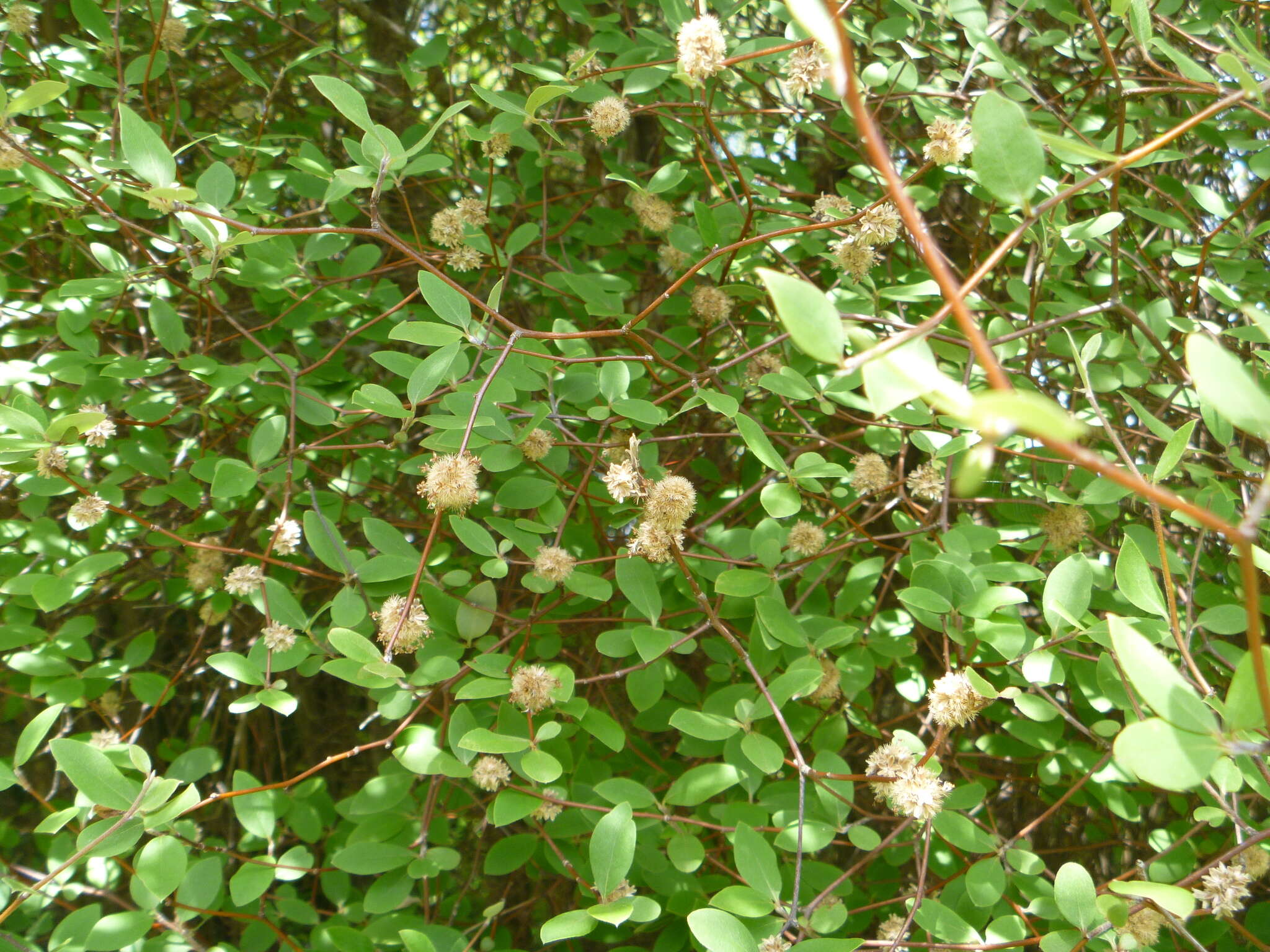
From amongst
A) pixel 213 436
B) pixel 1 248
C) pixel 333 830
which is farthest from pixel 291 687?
pixel 1 248

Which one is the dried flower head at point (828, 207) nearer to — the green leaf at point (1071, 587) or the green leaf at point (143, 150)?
the green leaf at point (1071, 587)

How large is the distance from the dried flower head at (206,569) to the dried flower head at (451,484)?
19.1 inches

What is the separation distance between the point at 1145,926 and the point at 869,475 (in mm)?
512

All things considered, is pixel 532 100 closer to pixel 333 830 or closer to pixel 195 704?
pixel 333 830

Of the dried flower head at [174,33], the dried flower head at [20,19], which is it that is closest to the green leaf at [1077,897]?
the dried flower head at [174,33]

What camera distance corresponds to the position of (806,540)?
3.39ft

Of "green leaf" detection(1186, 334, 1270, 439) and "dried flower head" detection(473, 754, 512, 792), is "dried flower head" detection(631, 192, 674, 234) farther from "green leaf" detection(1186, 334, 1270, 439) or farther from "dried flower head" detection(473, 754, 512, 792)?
"green leaf" detection(1186, 334, 1270, 439)

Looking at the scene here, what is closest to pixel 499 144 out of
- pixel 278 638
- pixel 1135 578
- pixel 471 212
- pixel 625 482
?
pixel 471 212

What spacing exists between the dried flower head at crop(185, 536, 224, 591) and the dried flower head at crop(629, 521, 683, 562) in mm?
625

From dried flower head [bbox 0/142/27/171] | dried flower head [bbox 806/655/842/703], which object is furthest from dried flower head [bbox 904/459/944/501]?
dried flower head [bbox 0/142/27/171]

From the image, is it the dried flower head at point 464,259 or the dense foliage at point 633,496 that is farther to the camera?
the dried flower head at point 464,259

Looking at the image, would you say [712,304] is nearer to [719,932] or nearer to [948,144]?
[948,144]

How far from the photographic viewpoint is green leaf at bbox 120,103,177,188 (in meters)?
0.78

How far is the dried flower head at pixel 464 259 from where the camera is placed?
3.76ft
